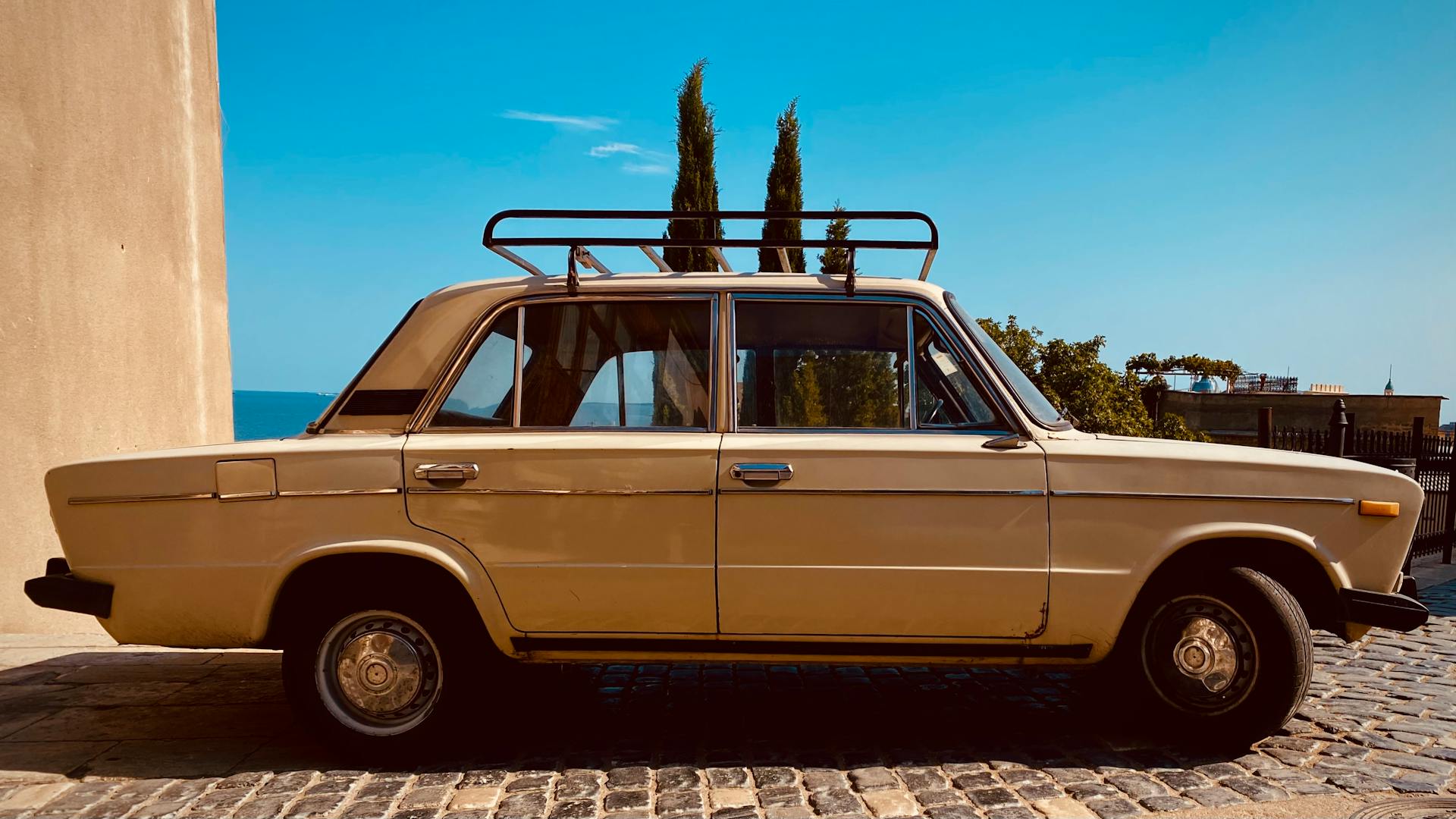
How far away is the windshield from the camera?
3.71 meters

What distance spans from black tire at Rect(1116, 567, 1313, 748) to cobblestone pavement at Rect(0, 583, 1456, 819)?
17cm

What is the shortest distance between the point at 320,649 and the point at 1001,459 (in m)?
2.92

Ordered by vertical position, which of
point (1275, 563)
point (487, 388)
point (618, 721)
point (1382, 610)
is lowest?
point (618, 721)

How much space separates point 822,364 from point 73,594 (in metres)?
3.28

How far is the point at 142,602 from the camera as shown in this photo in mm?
3574

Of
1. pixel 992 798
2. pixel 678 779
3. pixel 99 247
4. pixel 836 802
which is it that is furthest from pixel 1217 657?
pixel 99 247

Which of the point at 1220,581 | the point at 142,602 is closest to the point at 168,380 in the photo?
the point at 142,602

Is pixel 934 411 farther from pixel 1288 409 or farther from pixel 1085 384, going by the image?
pixel 1288 409

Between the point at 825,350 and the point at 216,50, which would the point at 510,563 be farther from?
the point at 216,50

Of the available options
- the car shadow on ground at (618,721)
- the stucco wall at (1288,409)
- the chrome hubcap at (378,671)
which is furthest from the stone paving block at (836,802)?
the stucco wall at (1288,409)

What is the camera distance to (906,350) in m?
3.75

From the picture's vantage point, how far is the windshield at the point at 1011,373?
12.2ft

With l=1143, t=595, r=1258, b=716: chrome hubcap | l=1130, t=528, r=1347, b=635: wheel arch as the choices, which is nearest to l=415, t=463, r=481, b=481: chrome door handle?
l=1130, t=528, r=1347, b=635: wheel arch

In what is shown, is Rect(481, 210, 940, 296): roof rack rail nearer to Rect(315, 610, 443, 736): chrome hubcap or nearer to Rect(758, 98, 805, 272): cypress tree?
Rect(315, 610, 443, 736): chrome hubcap
